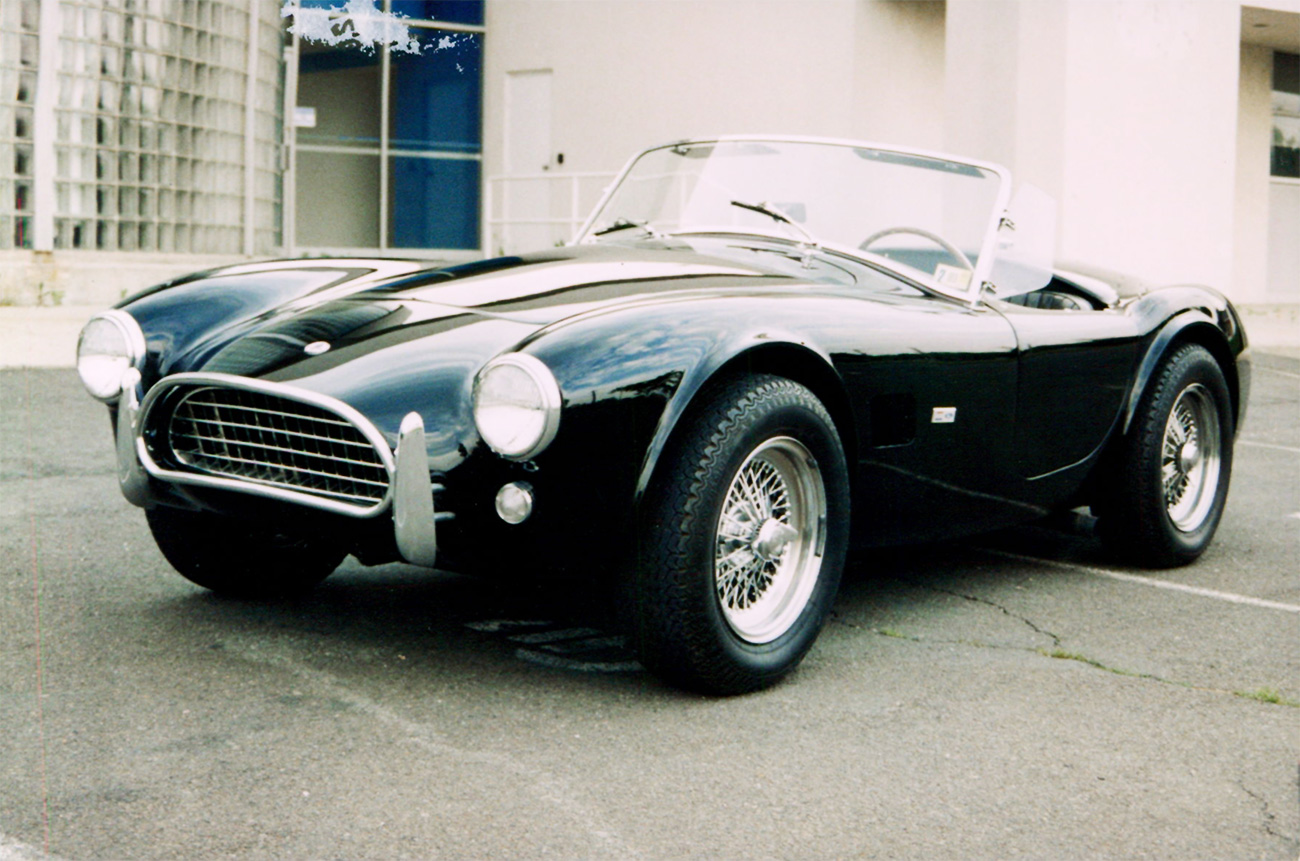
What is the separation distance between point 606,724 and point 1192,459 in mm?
2773

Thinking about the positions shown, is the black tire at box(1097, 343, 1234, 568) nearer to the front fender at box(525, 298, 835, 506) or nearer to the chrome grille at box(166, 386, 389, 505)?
the front fender at box(525, 298, 835, 506)

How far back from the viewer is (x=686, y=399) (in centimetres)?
314

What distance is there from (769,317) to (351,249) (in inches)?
595

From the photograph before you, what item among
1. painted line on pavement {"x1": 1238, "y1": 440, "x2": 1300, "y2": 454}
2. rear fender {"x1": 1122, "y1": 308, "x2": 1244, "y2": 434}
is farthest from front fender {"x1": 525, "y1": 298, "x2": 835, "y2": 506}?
painted line on pavement {"x1": 1238, "y1": 440, "x2": 1300, "y2": 454}

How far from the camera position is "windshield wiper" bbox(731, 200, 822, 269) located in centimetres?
434

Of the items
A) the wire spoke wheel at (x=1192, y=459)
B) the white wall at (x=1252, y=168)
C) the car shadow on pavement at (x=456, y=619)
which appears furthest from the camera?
the white wall at (x=1252, y=168)

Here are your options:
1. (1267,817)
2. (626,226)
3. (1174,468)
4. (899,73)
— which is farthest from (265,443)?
(899,73)

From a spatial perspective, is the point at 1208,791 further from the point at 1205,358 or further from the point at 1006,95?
the point at 1006,95

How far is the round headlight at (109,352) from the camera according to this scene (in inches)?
144

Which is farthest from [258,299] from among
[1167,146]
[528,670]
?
[1167,146]

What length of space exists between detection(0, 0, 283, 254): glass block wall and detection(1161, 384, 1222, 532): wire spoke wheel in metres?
10.2

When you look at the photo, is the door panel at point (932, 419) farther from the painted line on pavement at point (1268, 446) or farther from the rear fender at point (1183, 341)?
the painted line on pavement at point (1268, 446)

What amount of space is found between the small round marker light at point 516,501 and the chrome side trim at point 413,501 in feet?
0.49

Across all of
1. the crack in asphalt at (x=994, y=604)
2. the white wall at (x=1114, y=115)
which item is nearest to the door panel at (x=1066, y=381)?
the crack in asphalt at (x=994, y=604)
